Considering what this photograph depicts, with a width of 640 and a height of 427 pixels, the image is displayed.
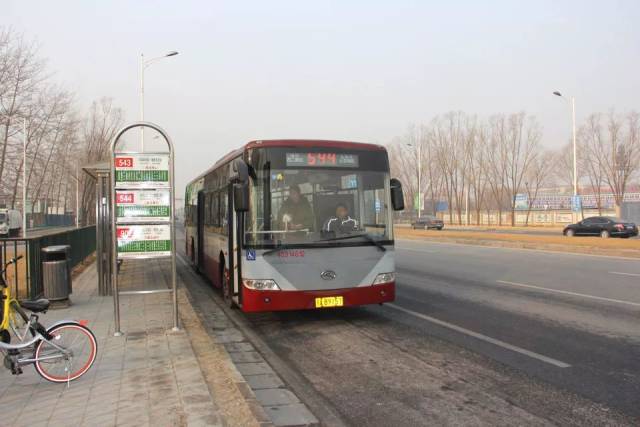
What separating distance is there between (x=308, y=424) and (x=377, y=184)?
16.3ft

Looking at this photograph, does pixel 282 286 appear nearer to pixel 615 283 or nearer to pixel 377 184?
pixel 377 184

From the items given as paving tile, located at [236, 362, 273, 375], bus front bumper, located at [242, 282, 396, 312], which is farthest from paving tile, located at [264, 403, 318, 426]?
bus front bumper, located at [242, 282, 396, 312]

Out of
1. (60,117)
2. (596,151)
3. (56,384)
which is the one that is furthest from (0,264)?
(596,151)

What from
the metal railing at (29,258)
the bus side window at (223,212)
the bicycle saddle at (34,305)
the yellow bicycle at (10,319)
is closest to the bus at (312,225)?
the bus side window at (223,212)

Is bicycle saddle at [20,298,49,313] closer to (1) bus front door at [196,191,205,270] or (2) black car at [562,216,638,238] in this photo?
(1) bus front door at [196,191,205,270]

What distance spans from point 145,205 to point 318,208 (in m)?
2.58

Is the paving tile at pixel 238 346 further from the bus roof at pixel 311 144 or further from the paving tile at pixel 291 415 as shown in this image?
the bus roof at pixel 311 144

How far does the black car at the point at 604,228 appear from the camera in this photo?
105 feet

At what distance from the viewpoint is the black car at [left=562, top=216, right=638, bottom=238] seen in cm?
3195

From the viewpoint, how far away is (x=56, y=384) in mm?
5445

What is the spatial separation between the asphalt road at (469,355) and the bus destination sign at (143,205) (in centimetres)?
231

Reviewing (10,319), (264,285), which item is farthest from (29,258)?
(10,319)

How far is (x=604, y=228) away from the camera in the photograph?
32562 mm

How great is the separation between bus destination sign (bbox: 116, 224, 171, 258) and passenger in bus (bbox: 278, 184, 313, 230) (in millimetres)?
1729
